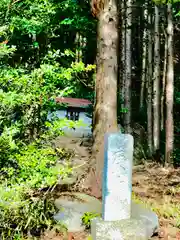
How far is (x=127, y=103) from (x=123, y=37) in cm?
291

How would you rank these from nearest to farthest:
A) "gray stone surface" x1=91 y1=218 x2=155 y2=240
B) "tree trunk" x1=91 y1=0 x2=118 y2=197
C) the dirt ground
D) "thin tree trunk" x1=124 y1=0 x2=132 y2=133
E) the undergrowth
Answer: the undergrowth, "gray stone surface" x1=91 y1=218 x2=155 y2=240, the dirt ground, "tree trunk" x1=91 y1=0 x2=118 y2=197, "thin tree trunk" x1=124 y1=0 x2=132 y2=133

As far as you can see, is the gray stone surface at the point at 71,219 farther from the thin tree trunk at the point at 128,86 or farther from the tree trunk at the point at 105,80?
the thin tree trunk at the point at 128,86

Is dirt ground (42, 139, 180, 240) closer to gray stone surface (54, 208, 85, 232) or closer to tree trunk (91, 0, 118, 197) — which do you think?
gray stone surface (54, 208, 85, 232)

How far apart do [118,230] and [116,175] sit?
2.39ft

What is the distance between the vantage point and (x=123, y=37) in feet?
40.3

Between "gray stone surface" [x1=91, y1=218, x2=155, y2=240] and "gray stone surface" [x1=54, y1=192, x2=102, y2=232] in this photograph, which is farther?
"gray stone surface" [x1=54, y1=192, x2=102, y2=232]

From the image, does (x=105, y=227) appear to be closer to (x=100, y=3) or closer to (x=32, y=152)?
(x=32, y=152)

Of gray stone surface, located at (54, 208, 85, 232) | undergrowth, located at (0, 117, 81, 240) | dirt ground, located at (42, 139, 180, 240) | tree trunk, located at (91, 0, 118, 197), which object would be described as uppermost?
tree trunk, located at (91, 0, 118, 197)

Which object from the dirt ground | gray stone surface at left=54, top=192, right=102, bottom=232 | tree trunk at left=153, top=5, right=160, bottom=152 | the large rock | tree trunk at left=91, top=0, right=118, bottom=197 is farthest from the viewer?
tree trunk at left=153, top=5, right=160, bottom=152

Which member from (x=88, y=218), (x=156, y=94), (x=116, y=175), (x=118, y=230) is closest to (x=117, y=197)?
(x=116, y=175)

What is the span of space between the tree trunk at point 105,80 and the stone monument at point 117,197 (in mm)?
1392

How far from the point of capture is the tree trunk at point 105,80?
5.88 metres

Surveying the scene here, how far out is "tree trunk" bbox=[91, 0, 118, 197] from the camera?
5.88m

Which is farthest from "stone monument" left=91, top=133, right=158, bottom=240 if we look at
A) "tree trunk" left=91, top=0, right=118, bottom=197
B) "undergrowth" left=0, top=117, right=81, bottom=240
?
"tree trunk" left=91, top=0, right=118, bottom=197
